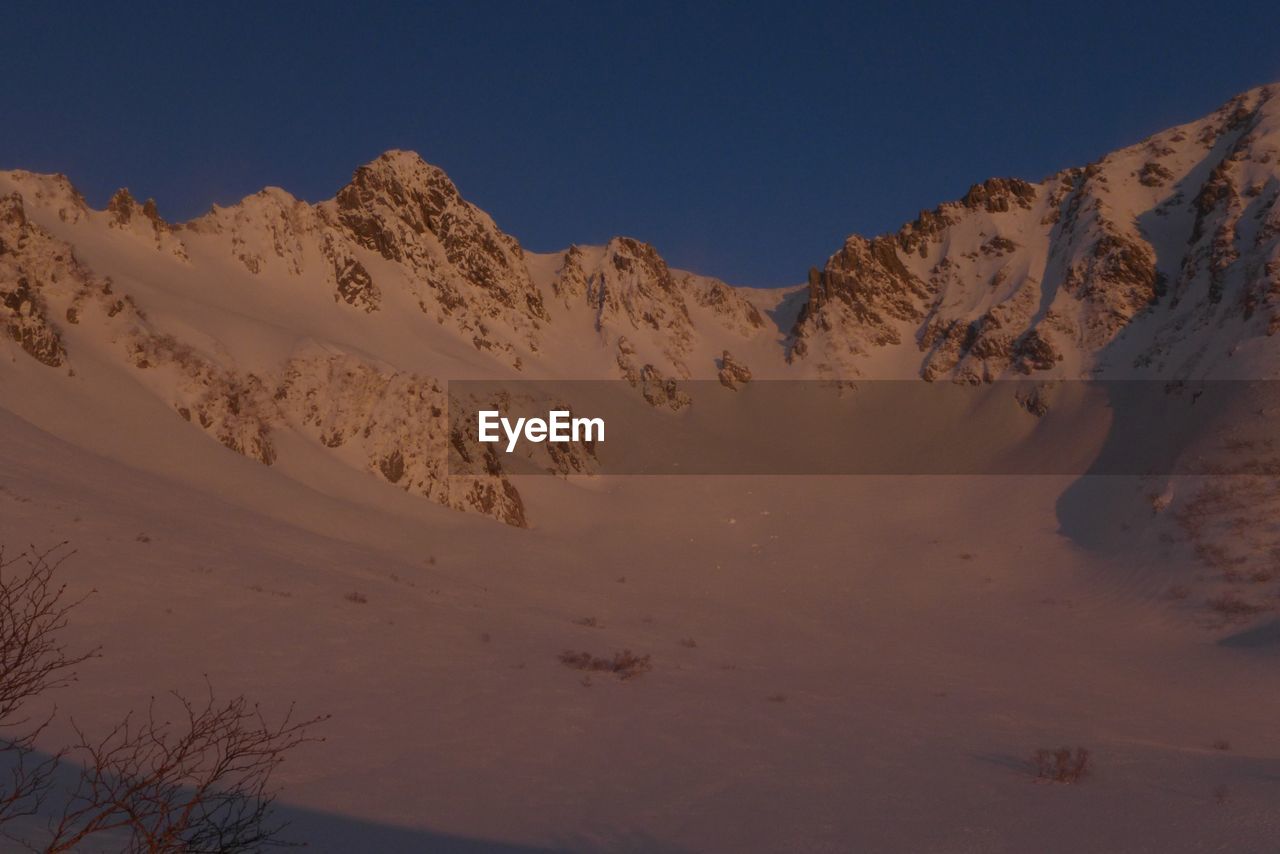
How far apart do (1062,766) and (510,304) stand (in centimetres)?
6312

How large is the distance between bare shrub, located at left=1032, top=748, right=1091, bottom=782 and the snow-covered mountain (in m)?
22.6

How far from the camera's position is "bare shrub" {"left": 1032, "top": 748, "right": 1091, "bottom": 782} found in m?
7.60

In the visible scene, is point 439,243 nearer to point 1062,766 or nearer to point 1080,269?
point 1080,269

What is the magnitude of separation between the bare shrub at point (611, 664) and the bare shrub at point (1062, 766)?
5764mm

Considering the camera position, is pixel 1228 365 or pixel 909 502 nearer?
pixel 1228 365

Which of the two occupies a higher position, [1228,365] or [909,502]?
[1228,365]

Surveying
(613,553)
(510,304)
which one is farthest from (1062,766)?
(510,304)

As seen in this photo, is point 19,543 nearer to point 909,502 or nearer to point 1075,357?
point 909,502

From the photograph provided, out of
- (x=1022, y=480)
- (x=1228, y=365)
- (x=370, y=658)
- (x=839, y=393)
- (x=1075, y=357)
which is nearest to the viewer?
(x=370, y=658)

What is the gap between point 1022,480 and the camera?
46750 millimetres

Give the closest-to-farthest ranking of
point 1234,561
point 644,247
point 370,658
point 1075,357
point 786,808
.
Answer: point 786,808
point 370,658
point 1234,561
point 1075,357
point 644,247

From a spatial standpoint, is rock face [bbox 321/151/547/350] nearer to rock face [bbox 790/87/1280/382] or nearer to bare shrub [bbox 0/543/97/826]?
rock face [bbox 790/87/1280/382]

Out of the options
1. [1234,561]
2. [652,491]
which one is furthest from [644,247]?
[1234,561]

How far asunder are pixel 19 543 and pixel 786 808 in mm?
11146
